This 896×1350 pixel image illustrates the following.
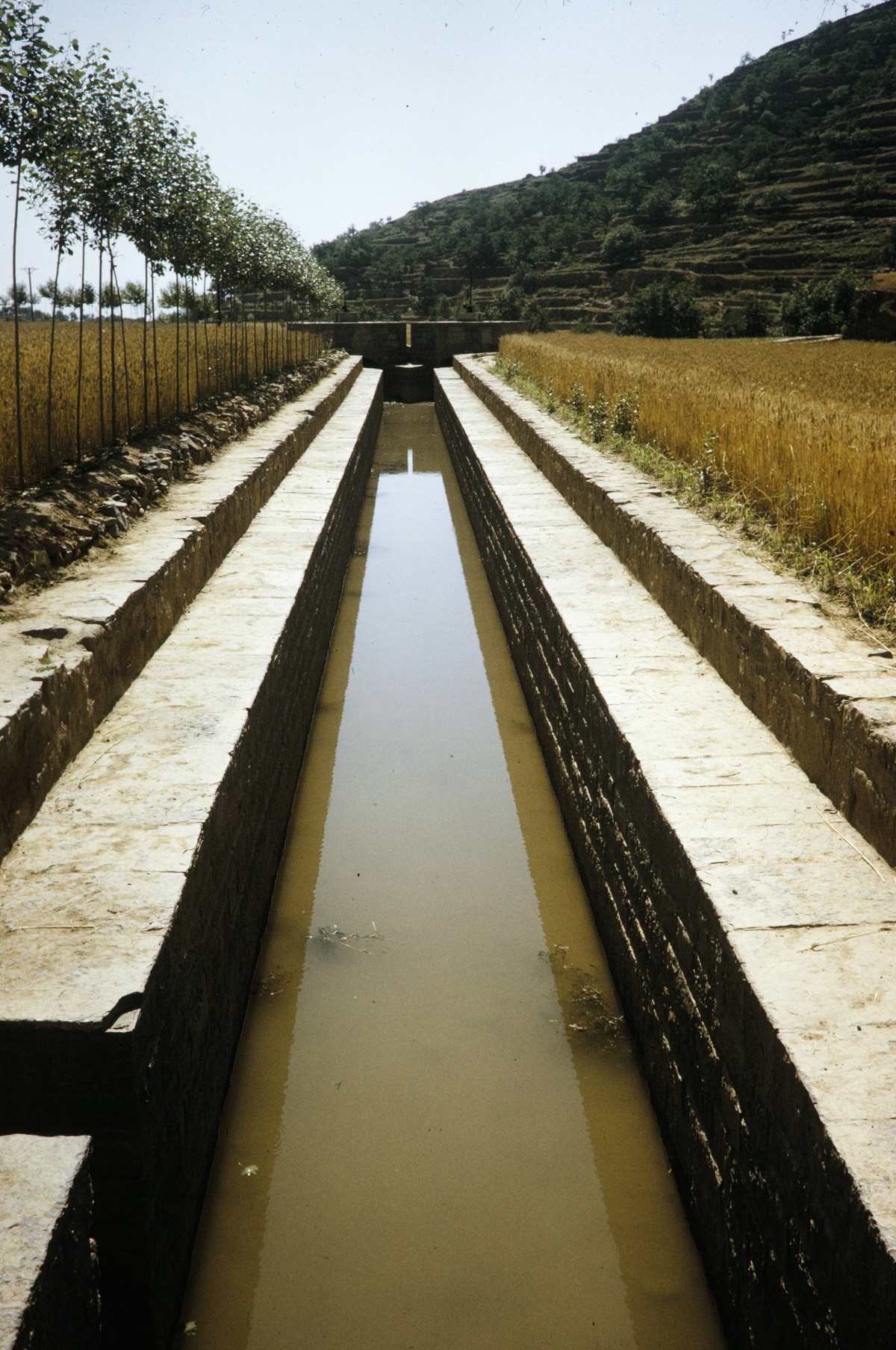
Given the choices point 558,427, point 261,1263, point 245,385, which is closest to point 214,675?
point 261,1263

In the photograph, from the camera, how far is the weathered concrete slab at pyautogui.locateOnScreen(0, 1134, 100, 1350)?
4.19 feet

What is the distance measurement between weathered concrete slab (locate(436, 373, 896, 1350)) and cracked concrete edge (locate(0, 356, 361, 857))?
162 cm

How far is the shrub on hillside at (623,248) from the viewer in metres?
49.0

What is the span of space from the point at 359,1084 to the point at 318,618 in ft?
11.1

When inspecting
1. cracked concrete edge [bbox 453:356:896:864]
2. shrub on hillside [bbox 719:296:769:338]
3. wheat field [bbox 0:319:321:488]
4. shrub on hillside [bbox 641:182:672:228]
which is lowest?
cracked concrete edge [bbox 453:356:896:864]

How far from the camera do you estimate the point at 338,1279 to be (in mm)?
2146

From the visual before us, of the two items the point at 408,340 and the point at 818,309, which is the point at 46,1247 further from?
the point at 818,309

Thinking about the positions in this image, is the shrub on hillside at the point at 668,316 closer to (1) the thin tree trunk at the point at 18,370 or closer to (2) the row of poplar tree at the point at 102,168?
(2) the row of poplar tree at the point at 102,168

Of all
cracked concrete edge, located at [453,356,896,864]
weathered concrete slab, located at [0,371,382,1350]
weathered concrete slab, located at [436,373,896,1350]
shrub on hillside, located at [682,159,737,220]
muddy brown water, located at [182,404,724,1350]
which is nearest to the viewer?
weathered concrete slab, located at [436,373,896,1350]

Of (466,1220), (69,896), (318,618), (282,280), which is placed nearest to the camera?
Answer: (69,896)

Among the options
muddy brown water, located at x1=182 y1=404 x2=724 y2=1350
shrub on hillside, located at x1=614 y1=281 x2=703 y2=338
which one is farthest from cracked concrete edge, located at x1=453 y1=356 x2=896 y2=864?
shrub on hillside, located at x1=614 y1=281 x2=703 y2=338

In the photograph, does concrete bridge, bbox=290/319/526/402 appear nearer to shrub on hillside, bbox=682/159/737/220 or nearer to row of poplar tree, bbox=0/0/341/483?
row of poplar tree, bbox=0/0/341/483

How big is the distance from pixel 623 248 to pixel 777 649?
51.6 meters

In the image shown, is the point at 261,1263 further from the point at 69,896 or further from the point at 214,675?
the point at 214,675
